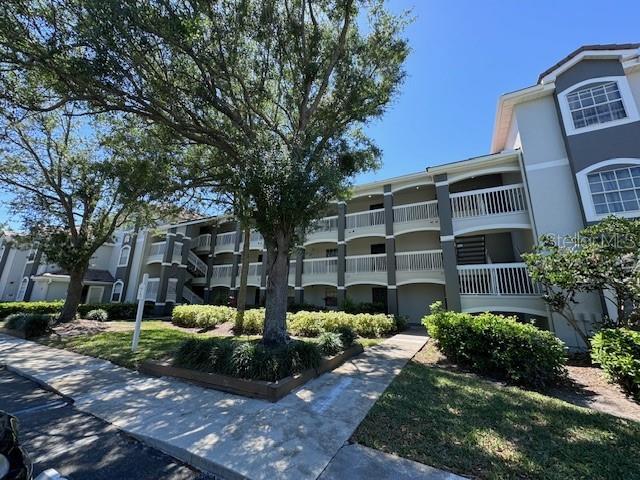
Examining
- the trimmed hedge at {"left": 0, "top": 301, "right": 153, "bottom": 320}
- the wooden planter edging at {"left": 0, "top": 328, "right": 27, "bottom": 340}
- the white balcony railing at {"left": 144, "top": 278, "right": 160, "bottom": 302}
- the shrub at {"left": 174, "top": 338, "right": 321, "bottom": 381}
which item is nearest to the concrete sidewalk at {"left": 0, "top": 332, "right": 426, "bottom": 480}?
the shrub at {"left": 174, "top": 338, "right": 321, "bottom": 381}

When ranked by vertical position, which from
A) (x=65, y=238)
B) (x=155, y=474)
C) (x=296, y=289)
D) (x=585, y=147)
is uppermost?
(x=585, y=147)

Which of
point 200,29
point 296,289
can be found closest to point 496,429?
point 200,29

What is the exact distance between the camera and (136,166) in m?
9.77

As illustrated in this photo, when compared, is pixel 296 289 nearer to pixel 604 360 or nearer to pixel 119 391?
pixel 119 391

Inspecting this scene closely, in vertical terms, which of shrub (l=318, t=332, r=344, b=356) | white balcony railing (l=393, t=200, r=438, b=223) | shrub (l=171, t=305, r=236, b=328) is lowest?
shrub (l=318, t=332, r=344, b=356)

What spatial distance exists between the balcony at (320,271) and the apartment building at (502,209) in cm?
8

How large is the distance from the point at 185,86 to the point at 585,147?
1454cm

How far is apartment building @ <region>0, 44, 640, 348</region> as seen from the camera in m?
10.6

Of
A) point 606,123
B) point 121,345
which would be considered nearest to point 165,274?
point 121,345

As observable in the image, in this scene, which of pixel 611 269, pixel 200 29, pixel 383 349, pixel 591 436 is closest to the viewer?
pixel 591 436

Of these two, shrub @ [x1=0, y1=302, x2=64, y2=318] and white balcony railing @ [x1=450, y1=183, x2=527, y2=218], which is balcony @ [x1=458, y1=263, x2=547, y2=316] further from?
shrub @ [x1=0, y1=302, x2=64, y2=318]

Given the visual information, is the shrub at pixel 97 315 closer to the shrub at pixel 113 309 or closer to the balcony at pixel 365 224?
the shrub at pixel 113 309

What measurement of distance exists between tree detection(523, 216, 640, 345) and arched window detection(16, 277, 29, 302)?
36755mm

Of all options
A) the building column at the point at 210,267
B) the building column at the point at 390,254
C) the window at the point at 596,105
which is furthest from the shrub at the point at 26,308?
the window at the point at 596,105
